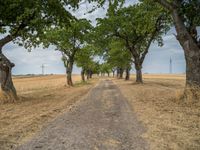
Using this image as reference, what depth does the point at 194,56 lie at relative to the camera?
16031 mm

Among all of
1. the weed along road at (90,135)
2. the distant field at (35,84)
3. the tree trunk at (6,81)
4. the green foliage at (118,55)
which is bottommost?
the distant field at (35,84)

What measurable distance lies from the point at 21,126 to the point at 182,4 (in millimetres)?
12820

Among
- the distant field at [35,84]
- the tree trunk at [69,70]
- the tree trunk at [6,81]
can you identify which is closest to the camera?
the tree trunk at [6,81]

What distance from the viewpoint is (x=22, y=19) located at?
18.6m

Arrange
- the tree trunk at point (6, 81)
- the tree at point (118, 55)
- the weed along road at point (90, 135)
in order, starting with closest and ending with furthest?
the weed along road at point (90, 135), the tree trunk at point (6, 81), the tree at point (118, 55)

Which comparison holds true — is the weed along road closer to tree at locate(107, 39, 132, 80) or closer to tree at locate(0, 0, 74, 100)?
tree at locate(0, 0, 74, 100)

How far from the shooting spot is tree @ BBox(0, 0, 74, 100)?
17.7 meters

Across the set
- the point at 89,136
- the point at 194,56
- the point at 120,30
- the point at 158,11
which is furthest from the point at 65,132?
the point at 120,30

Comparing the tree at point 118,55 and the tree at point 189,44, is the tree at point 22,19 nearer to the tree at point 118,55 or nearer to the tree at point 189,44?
the tree at point 189,44

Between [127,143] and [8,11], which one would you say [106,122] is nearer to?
[127,143]

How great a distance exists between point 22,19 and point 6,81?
14.4ft

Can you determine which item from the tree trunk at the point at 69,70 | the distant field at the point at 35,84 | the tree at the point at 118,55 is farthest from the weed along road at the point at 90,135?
the tree at the point at 118,55

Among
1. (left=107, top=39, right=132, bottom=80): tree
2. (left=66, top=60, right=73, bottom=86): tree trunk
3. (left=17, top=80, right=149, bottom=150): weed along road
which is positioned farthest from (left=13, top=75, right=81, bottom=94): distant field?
(left=17, top=80, right=149, bottom=150): weed along road

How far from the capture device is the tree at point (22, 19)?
1772 cm
